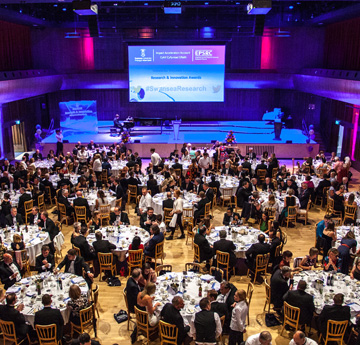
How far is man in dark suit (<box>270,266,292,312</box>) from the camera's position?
7417 millimetres

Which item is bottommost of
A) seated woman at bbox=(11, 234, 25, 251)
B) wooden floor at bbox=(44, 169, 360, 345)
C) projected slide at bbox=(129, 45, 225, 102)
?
wooden floor at bbox=(44, 169, 360, 345)

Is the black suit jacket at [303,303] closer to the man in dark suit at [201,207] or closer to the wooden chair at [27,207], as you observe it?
the man in dark suit at [201,207]

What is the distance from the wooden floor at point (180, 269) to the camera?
290 inches

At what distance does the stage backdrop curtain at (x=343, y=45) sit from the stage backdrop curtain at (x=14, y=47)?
1676 centimetres

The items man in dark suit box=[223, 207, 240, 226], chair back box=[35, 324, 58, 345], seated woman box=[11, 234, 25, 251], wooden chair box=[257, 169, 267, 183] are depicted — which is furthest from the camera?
wooden chair box=[257, 169, 267, 183]

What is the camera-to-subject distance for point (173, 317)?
638cm

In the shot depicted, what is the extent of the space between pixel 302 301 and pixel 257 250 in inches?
74.8

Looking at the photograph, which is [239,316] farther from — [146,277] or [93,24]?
[93,24]

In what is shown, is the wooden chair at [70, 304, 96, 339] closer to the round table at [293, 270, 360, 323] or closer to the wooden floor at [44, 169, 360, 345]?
the wooden floor at [44, 169, 360, 345]

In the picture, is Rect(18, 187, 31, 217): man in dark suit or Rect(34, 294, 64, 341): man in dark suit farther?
Rect(18, 187, 31, 217): man in dark suit

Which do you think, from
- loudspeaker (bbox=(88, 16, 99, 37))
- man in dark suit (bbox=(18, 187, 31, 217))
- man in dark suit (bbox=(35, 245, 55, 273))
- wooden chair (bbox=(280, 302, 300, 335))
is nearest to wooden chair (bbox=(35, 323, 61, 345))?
man in dark suit (bbox=(35, 245, 55, 273))

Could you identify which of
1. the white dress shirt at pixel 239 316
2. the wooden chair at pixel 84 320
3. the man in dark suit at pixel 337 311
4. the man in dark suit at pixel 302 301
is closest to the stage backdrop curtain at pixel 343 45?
the man in dark suit at pixel 302 301

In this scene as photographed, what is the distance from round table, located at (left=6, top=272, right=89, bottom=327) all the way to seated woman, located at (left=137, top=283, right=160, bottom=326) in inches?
45.6

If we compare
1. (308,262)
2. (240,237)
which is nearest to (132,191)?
(240,237)
